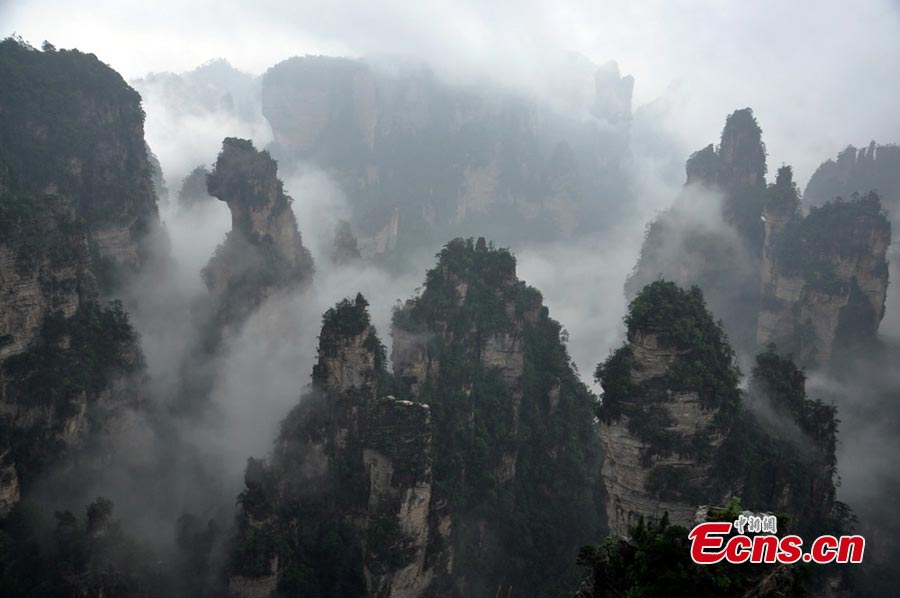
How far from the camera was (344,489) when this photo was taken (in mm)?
32281

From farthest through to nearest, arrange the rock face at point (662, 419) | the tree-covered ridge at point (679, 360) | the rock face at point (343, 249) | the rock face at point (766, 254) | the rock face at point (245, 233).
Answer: the rock face at point (343, 249), the rock face at point (766, 254), the rock face at point (245, 233), the tree-covered ridge at point (679, 360), the rock face at point (662, 419)

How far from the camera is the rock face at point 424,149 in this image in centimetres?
10556

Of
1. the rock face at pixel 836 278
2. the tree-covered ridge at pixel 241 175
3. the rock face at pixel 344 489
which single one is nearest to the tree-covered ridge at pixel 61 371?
the rock face at pixel 344 489

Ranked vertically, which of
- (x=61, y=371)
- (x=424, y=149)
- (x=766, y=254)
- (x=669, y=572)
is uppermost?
(x=424, y=149)

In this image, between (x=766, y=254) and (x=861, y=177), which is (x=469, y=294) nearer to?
(x=766, y=254)

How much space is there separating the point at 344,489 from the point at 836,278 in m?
43.8

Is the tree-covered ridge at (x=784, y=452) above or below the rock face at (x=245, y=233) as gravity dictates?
below

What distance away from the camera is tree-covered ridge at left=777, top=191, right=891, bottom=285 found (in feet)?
170

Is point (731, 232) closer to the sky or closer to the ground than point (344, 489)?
closer to the sky

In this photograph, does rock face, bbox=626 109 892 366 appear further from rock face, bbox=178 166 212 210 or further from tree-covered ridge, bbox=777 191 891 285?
rock face, bbox=178 166 212 210

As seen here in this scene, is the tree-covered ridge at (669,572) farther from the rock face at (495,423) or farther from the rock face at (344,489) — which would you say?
the rock face at (495,423)

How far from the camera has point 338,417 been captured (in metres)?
33.2

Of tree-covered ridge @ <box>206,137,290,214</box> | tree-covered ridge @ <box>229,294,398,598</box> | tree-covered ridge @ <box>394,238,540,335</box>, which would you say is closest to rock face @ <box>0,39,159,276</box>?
tree-covered ridge @ <box>206,137,290,214</box>

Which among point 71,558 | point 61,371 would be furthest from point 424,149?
point 71,558
